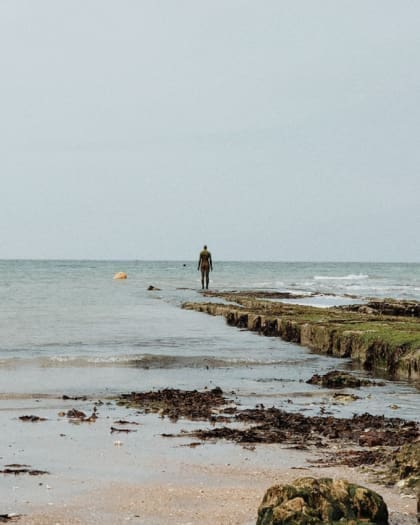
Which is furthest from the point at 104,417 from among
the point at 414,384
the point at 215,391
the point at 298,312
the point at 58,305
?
Answer: the point at 58,305

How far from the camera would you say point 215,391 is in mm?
12289

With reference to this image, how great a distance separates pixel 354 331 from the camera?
1750 centimetres

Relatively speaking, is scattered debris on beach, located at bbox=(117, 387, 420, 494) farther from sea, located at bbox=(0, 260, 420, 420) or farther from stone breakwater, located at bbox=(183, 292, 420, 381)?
stone breakwater, located at bbox=(183, 292, 420, 381)

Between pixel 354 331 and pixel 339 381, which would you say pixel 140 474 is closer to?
pixel 339 381

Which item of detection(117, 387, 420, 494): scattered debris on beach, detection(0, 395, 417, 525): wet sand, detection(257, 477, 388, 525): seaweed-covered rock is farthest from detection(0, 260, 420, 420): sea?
detection(257, 477, 388, 525): seaweed-covered rock

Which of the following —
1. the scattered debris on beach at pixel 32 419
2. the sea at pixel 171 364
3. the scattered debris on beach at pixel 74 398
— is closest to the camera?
the scattered debris on beach at pixel 32 419

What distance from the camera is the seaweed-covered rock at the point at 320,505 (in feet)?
16.9

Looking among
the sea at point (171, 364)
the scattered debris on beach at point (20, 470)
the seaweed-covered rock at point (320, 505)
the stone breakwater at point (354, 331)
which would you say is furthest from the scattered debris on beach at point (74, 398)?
the seaweed-covered rock at point (320, 505)

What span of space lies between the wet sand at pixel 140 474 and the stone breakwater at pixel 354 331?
6.41 m

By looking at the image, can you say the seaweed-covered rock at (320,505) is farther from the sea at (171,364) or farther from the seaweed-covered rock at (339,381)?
the seaweed-covered rock at (339,381)

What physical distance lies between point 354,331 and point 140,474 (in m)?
11.1

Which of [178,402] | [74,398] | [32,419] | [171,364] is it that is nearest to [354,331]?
[171,364]

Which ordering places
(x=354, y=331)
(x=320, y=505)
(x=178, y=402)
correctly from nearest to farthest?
1. (x=320, y=505)
2. (x=178, y=402)
3. (x=354, y=331)

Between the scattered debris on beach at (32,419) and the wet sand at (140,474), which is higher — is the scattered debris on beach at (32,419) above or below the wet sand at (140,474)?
below
